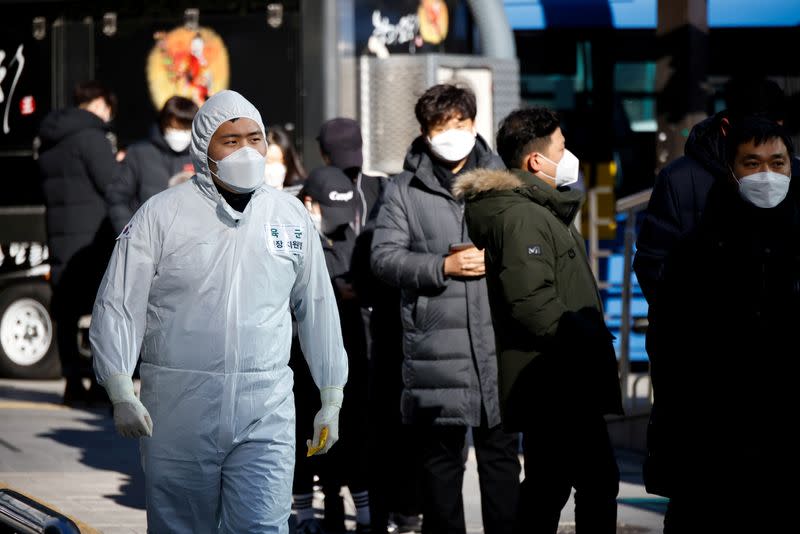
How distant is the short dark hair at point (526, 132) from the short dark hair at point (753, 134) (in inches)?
39.8

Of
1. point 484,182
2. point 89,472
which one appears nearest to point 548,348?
point 484,182

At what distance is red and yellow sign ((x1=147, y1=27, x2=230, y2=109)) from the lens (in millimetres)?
11961

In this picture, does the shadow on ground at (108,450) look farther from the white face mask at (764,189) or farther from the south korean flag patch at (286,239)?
the white face mask at (764,189)

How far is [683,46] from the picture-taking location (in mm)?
9867

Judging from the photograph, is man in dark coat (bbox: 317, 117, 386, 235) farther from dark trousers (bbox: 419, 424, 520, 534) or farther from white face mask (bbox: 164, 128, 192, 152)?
white face mask (bbox: 164, 128, 192, 152)

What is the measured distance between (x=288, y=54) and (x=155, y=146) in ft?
7.40

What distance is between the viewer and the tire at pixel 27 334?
12.8 m

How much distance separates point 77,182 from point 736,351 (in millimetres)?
7144

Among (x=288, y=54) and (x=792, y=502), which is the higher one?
(x=288, y=54)

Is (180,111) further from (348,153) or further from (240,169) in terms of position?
(240,169)

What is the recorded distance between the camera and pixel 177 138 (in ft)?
30.9

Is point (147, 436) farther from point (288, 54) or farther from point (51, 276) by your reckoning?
point (288, 54)

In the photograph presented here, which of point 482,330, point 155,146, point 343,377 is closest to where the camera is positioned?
point 343,377

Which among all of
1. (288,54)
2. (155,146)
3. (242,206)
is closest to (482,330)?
(242,206)
